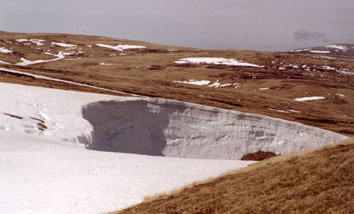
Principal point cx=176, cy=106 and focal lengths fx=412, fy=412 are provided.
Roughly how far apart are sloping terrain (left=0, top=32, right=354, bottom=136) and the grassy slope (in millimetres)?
48300

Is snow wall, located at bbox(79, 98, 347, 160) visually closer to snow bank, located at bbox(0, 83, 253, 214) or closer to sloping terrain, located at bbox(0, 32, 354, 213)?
sloping terrain, located at bbox(0, 32, 354, 213)

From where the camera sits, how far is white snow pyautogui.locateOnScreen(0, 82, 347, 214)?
1700 cm

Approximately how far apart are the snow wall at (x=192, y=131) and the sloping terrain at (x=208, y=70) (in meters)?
21.7

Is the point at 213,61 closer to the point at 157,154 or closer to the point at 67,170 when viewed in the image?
the point at 157,154

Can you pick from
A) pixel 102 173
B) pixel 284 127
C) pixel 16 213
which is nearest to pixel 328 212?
pixel 16 213

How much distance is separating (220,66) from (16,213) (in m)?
117

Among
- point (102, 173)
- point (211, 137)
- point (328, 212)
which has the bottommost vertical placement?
point (211, 137)

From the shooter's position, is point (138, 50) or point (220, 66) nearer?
point (220, 66)

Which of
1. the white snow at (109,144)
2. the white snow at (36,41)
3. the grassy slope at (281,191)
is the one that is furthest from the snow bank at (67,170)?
the white snow at (36,41)

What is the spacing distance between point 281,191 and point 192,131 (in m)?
27.9

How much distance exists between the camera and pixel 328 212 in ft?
34.7

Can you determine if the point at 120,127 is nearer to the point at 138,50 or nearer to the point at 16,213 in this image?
the point at 16,213

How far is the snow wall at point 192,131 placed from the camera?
37.5m

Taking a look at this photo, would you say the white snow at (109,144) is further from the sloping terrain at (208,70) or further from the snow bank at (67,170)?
the sloping terrain at (208,70)
